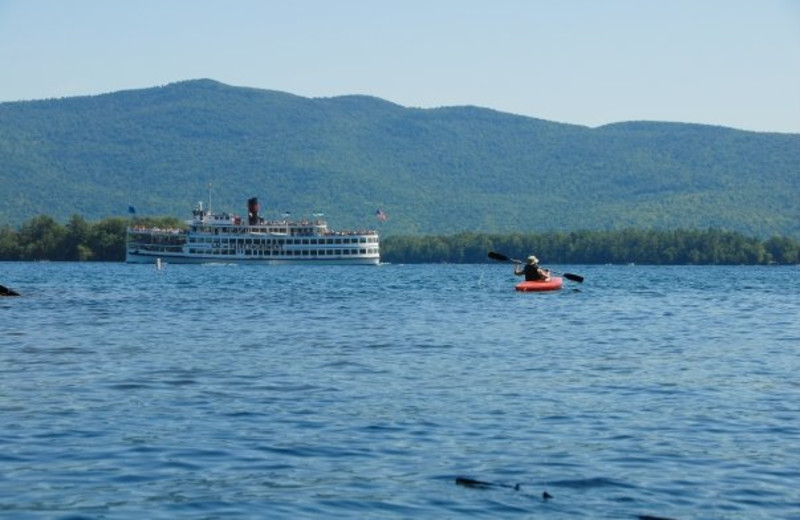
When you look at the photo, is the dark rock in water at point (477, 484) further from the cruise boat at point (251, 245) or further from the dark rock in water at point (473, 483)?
the cruise boat at point (251, 245)

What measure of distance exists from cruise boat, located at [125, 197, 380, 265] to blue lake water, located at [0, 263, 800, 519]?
13959cm

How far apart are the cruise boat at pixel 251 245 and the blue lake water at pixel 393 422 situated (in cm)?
13959

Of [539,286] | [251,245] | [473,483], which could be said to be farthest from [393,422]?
[251,245]

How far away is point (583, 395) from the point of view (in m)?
31.2

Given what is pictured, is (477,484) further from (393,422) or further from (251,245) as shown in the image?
(251,245)

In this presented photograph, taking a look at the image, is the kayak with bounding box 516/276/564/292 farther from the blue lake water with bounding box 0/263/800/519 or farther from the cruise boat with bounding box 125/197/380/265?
the cruise boat with bounding box 125/197/380/265

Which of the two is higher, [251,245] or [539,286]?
[251,245]

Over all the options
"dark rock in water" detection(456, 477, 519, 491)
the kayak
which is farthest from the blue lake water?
the kayak

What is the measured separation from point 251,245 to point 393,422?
170291mm

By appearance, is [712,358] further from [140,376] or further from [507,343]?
[140,376]

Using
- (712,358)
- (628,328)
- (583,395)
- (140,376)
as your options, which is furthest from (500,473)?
(628,328)

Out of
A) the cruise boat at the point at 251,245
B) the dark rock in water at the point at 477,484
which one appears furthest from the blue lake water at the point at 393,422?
the cruise boat at the point at 251,245

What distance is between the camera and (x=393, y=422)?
26.5 metres

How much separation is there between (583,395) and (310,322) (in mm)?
29105
